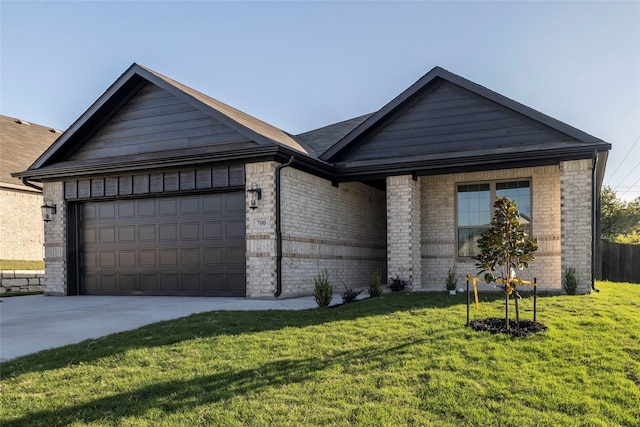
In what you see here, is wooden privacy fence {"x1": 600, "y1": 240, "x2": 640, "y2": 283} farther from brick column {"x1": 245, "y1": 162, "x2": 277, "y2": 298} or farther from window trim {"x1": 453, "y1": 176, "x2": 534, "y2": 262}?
brick column {"x1": 245, "y1": 162, "x2": 277, "y2": 298}

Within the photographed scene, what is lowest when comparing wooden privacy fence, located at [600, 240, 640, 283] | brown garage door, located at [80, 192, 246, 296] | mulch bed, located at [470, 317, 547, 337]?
wooden privacy fence, located at [600, 240, 640, 283]

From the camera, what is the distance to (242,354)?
21.5ft

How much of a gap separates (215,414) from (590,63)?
15451 mm

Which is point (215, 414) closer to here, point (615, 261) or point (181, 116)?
point (181, 116)

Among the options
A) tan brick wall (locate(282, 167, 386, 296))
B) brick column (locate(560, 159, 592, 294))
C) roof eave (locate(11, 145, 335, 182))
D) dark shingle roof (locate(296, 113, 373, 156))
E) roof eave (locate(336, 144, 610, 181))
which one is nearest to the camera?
brick column (locate(560, 159, 592, 294))

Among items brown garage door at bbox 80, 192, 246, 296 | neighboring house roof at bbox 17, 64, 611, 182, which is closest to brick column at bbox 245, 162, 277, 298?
neighboring house roof at bbox 17, 64, 611, 182

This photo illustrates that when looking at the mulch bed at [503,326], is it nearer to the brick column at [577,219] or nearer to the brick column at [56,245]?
the brick column at [577,219]

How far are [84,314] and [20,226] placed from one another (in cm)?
1217

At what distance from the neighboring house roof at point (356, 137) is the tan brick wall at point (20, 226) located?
5.44 meters

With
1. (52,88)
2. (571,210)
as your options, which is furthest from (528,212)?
(52,88)

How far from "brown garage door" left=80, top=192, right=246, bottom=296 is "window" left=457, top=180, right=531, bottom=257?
6.46m

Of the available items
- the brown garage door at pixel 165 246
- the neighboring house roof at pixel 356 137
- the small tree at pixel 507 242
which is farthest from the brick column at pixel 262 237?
the small tree at pixel 507 242

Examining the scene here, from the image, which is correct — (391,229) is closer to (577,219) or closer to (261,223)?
(261,223)

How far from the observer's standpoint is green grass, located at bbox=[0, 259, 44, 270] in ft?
62.0
